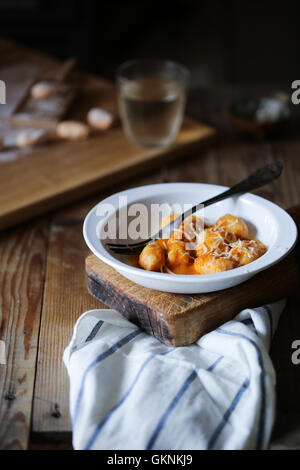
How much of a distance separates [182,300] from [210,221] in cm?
20

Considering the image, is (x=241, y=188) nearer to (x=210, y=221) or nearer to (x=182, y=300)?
(x=210, y=221)

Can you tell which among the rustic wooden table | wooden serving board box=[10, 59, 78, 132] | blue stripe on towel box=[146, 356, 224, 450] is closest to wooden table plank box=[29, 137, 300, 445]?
the rustic wooden table

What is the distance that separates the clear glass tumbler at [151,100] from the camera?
4.12 feet

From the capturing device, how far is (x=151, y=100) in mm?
1247

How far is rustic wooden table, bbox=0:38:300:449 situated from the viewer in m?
0.69

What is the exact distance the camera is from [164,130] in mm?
1295

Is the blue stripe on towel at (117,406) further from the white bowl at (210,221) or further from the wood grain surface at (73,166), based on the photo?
the wood grain surface at (73,166)

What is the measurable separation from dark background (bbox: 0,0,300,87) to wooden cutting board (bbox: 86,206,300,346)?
1645 millimetres

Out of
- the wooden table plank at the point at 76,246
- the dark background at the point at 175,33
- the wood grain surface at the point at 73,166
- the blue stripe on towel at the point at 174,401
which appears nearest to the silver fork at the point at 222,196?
the wooden table plank at the point at 76,246

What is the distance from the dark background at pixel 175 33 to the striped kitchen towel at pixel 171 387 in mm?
1725

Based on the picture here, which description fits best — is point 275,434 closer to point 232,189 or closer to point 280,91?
point 232,189

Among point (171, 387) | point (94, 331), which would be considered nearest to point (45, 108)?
point (94, 331)

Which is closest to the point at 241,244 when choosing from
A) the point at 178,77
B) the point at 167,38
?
the point at 178,77

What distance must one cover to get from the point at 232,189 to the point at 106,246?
220mm
